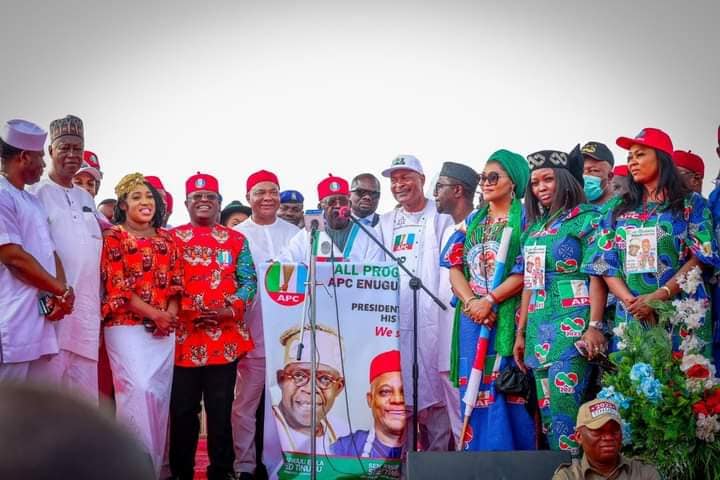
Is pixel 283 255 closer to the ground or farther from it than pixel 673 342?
farther from it

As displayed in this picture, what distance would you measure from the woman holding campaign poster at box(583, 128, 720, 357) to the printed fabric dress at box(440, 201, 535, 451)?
61 centimetres

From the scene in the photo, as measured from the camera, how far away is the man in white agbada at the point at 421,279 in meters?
6.32

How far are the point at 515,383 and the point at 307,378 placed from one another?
1.22 meters

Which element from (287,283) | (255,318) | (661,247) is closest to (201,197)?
(255,318)

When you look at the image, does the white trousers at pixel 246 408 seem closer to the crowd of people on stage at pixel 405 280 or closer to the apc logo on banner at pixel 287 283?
the crowd of people on stage at pixel 405 280

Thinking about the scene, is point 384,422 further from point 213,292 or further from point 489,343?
point 213,292

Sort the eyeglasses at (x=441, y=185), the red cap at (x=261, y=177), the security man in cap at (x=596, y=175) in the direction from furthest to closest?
the red cap at (x=261, y=177) → the eyeglasses at (x=441, y=185) → the security man in cap at (x=596, y=175)

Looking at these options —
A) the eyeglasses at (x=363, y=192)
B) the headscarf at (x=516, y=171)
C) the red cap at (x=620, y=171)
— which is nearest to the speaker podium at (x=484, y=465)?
the headscarf at (x=516, y=171)

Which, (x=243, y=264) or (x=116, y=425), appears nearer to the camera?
(x=116, y=425)

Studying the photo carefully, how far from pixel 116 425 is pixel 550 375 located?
432 centimetres

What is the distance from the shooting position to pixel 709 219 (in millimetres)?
4684

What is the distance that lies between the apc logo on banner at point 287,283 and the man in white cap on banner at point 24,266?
3.72ft

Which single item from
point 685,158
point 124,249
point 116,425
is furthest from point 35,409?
point 685,158

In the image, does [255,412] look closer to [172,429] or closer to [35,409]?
[172,429]
